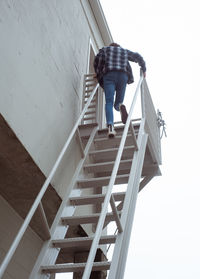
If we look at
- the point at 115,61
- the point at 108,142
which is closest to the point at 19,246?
the point at 108,142

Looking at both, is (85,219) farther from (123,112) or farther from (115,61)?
(115,61)

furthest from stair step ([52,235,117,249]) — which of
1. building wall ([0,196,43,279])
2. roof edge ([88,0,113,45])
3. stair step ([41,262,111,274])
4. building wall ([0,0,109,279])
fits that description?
roof edge ([88,0,113,45])

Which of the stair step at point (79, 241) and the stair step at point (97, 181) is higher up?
the stair step at point (97, 181)

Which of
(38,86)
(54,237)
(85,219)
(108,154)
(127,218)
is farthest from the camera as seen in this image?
(108,154)

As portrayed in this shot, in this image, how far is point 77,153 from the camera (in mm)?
5934

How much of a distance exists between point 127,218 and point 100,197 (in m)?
0.40

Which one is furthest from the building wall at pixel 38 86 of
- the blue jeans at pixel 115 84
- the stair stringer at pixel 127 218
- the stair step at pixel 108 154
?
the stair stringer at pixel 127 218

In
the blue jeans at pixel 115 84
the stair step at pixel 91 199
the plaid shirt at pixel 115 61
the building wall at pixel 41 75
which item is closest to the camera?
the building wall at pixel 41 75

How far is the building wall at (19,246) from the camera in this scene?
5184 millimetres

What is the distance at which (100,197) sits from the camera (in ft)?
14.9

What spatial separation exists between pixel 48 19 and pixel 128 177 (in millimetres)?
2505

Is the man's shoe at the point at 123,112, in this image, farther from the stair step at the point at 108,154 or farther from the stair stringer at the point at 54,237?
the stair stringer at the point at 54,237

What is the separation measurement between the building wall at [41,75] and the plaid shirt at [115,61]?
1.62 feet

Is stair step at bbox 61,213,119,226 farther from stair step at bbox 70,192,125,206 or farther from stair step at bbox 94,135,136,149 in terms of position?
stair step at bbox 94,135,136,149
